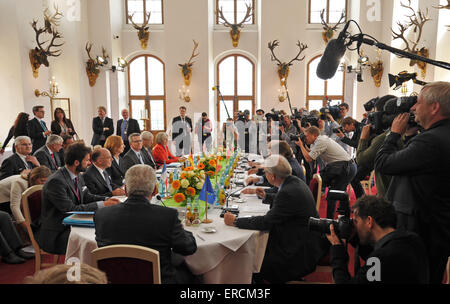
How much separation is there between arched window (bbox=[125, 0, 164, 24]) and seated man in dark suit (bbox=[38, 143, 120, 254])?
35.5ft

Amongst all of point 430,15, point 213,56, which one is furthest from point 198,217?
point 213,56

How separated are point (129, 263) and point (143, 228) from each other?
0.26 m

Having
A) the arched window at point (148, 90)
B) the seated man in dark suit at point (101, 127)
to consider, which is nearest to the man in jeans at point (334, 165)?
the seated man in dark suit at point (101, 127)

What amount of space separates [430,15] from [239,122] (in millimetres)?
5444

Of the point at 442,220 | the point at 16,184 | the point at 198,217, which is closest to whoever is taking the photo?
the point at 442,220

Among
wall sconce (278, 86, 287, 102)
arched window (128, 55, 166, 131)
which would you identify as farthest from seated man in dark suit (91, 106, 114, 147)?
wall sconce (278, 86, 287, 102)

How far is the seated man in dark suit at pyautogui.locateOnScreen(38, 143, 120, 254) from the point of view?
2.83 m

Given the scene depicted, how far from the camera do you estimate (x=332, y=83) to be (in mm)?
12539

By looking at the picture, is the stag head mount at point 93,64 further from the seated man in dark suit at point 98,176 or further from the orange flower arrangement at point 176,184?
the orange flower arrangement at point 176,184

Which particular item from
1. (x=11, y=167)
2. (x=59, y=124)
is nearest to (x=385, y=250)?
(x=11, y=167)

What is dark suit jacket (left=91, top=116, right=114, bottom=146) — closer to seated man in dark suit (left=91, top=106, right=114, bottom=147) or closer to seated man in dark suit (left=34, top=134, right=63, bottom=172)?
seated man in dark suit (left=91, top=106, right=114, bottom=147)

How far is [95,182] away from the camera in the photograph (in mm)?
3582
